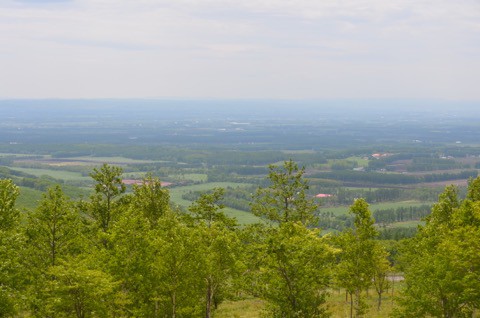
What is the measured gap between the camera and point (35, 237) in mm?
41531

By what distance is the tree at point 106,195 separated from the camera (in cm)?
5094

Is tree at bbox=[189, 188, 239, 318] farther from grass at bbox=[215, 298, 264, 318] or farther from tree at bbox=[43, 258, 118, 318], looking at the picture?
grass at bbox=[215, 298, 264, 318]

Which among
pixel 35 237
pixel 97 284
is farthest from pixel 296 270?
pixel 35 237

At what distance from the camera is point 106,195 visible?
52094 mm

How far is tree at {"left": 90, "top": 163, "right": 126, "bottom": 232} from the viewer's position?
50.9m

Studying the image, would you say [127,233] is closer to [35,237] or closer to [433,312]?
[35,237]

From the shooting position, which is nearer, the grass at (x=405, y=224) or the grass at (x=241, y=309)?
the grass at (x=241, y=309)

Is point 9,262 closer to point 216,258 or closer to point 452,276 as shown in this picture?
point 216,258

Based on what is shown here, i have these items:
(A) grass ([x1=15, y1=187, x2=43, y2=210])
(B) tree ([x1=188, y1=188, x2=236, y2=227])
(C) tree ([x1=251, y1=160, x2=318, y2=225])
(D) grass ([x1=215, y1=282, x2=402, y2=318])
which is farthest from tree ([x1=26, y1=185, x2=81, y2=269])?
(A) grass ([x1=15, y1=187, x2=43, y2=210])

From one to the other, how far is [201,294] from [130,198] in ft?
64.6

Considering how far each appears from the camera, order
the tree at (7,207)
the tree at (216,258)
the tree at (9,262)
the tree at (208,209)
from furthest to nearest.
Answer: the tree at (208,209), the tree at (7,207), the tree at (216,258), the tree at (9,262)

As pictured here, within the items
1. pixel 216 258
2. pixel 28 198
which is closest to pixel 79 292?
pixel 216 258

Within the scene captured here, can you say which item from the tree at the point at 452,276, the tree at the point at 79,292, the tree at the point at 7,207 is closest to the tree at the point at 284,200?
the tree at the point at 452,276

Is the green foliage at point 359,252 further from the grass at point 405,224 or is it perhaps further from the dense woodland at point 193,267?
the grass at point 405,224
